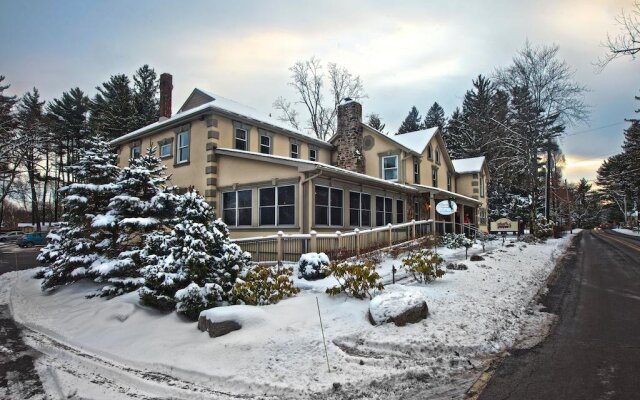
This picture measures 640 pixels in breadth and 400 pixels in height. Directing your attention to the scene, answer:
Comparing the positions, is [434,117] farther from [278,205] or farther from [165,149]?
[278,205]

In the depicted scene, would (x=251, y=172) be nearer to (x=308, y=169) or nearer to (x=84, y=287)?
(x=308, y=169)

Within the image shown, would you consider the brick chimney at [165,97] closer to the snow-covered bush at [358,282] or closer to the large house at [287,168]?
the large house at [287,168]

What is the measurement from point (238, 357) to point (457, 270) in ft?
25.1

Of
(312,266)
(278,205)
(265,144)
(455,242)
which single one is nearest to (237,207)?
(278,205)

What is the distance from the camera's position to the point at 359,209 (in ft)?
58.6

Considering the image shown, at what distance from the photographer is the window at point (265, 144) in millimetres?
20219

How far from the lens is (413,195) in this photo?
23.2 m

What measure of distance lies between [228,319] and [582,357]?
5397mm

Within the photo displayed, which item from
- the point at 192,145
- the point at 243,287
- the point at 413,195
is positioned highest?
the point at 192,145

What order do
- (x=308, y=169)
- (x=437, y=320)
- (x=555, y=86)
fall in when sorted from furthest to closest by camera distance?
1. (x=555, y=86)
2. (x=308, y=169)
3. (x=437, y=320)

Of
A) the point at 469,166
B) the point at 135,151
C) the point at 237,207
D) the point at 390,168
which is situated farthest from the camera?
the point at 469,166

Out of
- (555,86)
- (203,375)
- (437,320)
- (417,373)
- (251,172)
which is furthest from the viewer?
(555,86)

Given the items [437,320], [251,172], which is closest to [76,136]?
[251,172]

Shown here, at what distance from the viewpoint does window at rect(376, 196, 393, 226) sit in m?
19.4
